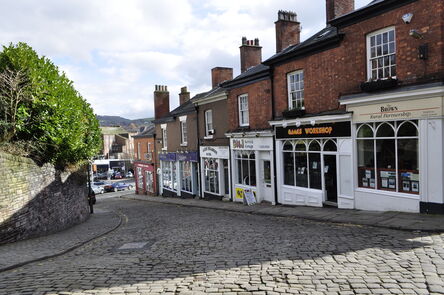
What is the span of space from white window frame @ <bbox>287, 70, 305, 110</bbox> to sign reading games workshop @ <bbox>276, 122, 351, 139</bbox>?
999 mm

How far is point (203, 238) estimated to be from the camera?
34.4ft

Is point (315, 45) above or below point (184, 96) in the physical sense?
below

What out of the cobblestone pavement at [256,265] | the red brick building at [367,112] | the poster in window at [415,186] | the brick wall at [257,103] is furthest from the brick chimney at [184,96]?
the poster in window at [415,186]

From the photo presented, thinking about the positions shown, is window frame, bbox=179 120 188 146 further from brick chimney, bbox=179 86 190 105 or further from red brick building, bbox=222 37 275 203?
red brick building, bbox=222 37 275 203

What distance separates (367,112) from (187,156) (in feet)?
53.6

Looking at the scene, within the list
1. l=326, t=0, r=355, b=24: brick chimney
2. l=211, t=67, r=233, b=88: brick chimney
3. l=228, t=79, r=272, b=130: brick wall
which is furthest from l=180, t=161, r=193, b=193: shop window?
l=326, t=0, r=355, b=24: brick chimney

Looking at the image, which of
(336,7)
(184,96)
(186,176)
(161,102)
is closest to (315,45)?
(336,7)

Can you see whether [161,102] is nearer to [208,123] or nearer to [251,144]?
[208,123]

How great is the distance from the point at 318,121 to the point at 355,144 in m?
2.00

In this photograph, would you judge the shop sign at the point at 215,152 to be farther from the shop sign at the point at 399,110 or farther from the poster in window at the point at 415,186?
→ the poster in window at the point at 415,186

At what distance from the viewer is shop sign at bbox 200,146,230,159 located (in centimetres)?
2180

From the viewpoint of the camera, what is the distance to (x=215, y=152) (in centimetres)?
2291

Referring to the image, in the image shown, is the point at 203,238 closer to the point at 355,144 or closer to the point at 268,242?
the point at 268,242

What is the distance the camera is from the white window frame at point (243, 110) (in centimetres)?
1995
